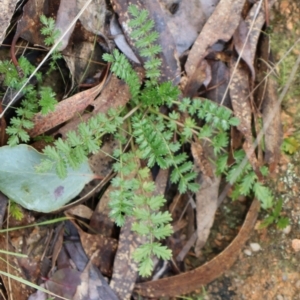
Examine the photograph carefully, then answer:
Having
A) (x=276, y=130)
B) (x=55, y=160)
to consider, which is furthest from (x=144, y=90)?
(x=276, y=130)

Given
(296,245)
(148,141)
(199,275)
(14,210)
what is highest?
(148,141)

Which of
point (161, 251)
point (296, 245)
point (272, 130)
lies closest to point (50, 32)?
point (161, 251)

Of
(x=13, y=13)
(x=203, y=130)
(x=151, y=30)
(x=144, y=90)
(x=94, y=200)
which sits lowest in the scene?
(x=94, y=200)

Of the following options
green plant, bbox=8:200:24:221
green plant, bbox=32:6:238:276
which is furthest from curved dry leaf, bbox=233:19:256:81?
green plant, bbox=8:200:24:221

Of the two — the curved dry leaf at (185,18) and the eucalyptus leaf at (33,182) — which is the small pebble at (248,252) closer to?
the eucalyptus leaf at (33,182)

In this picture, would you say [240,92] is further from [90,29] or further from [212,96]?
[90,29]

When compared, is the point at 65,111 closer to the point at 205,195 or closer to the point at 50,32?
the point at 50,32

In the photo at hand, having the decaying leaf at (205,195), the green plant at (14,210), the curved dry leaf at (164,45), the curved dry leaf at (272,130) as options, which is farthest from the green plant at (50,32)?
the curved dry leaf at (272,130)
